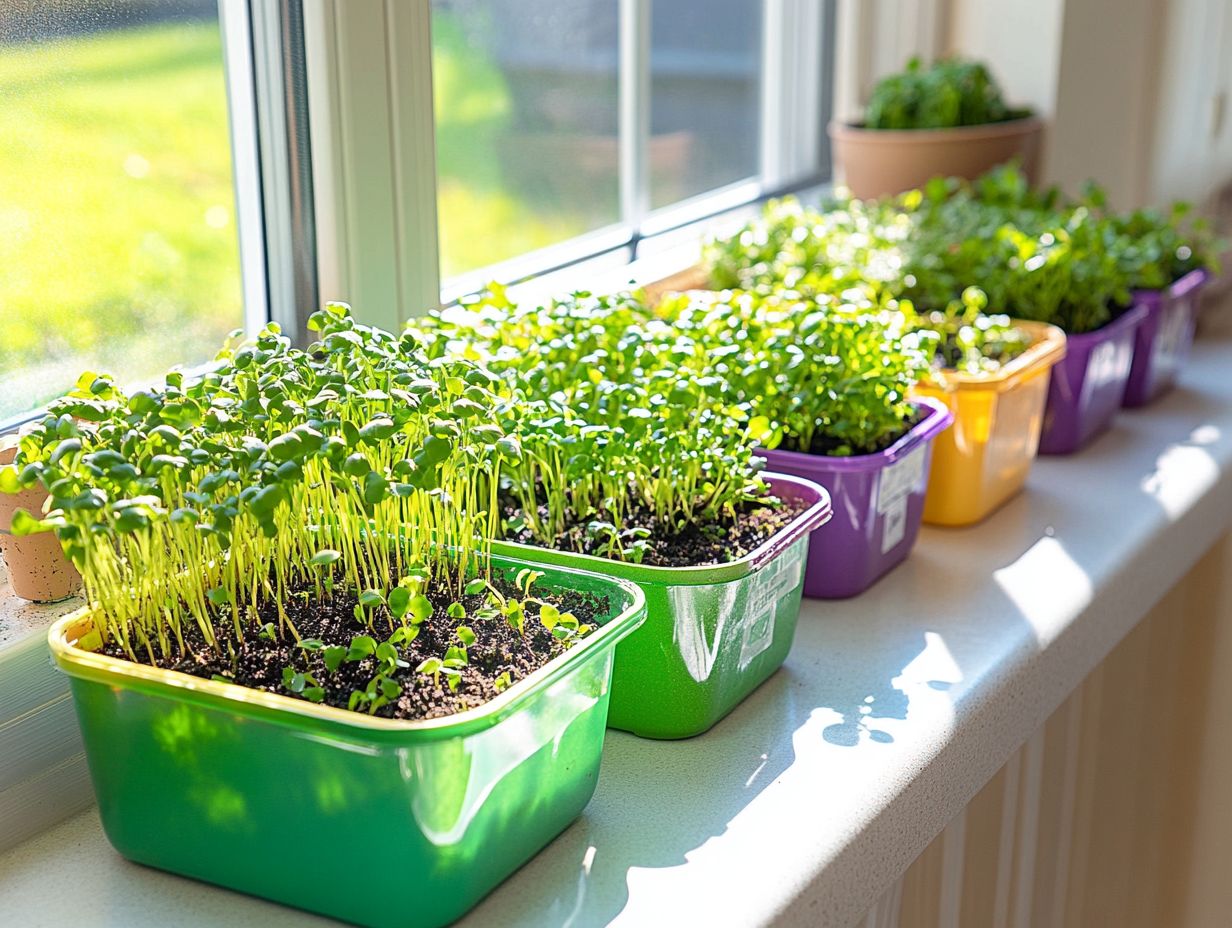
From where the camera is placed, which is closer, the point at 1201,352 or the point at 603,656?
the point at 603,656

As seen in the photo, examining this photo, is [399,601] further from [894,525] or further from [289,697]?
[894,525]

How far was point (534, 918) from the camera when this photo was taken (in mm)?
858

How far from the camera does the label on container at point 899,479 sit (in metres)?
1.26

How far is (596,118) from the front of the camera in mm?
1817

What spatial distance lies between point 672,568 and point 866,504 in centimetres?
31

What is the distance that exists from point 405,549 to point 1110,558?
70 cm

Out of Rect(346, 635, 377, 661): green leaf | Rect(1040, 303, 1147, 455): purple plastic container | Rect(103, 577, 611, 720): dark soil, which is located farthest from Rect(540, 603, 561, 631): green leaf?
Rect(1040, 303, 1147, 455): purple plastic container

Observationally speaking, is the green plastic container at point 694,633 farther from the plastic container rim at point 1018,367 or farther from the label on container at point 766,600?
the plastic container rim at point 1018,367

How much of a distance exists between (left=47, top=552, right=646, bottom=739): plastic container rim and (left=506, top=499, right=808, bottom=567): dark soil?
15 centimetres

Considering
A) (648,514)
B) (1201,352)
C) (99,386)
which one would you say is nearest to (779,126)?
(1201,352)

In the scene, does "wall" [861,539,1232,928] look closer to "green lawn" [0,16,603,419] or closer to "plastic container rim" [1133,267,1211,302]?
"plastic container rim" [1133,267,1211,302]

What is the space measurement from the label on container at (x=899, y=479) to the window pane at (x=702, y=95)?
2.48 feet

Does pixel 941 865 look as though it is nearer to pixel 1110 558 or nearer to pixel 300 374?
pixel 1110 558

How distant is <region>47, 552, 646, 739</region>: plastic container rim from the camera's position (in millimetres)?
785
